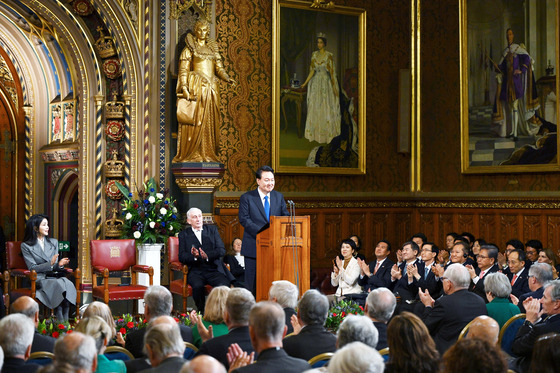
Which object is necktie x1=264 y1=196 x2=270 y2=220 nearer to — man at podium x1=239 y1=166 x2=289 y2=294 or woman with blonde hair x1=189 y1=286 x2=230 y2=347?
man at podium x1=239 y1=166 x2=289 y2=294

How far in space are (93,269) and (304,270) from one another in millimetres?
3099

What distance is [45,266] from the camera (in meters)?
9.34

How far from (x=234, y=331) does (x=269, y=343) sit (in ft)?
2.35

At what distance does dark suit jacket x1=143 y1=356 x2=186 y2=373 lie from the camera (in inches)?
150

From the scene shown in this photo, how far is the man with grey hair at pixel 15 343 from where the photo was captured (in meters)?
4.09

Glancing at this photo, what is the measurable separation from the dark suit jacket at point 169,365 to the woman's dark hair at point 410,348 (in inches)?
40.7

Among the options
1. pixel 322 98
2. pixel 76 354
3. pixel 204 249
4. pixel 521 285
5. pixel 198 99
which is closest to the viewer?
pixel 76 354

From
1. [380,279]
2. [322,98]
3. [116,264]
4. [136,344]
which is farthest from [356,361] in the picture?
[322,98]

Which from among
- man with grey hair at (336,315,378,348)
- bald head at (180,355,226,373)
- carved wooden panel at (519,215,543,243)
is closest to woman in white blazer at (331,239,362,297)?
carved wooden panel at (519,215,543,243)

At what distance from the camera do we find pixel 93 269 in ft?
31.7

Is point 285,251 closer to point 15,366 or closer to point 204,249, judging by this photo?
point 204,249

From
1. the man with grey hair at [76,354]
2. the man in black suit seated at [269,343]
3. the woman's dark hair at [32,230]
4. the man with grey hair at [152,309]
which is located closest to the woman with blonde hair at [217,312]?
the man with grey hair at [152,309]

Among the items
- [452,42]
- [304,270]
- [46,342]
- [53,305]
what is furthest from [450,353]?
[452,42]

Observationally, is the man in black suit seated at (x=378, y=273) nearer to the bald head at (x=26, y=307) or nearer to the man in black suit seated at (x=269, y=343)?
the bald head at (x=26, y=307)
